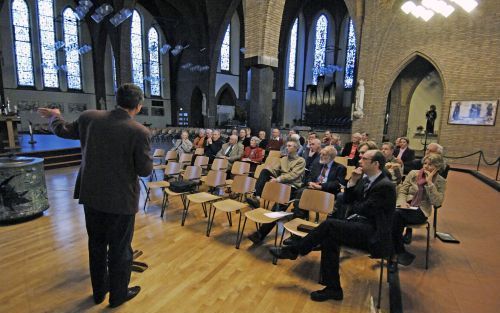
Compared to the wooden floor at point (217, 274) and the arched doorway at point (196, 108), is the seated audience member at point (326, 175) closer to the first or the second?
the wooden floor at point (217, 274)

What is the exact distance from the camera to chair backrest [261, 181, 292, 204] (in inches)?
146

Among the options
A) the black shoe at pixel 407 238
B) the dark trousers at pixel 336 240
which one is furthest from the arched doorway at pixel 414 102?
the dark trousers at pixel 336 240

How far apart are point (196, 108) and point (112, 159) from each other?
62.4 ft

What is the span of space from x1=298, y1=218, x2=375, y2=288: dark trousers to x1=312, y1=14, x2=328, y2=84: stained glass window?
19864 millimetres

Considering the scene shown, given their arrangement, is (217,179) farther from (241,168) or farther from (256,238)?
(256,238)

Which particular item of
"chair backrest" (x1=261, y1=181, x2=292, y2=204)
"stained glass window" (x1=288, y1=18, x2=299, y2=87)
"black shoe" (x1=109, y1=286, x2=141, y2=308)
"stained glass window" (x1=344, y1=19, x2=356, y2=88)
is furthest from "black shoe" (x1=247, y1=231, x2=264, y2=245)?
"stained glass window" (x1=288, y1=18, x2=299, y2=87)

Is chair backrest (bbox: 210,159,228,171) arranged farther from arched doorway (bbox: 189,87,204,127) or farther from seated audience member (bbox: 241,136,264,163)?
arched doorway (bbox: 189,87,204,127)

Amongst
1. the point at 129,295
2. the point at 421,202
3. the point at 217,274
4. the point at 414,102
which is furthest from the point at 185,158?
the point at 414,102

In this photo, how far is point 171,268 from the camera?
3000 mm

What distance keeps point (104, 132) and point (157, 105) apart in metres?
20.1

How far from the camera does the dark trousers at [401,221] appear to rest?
2.84 m

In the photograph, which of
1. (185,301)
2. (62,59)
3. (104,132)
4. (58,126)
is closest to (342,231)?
(185,301)

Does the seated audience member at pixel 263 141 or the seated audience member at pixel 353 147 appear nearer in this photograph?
the seated audience member at pixel 353 147

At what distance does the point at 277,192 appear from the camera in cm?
377
